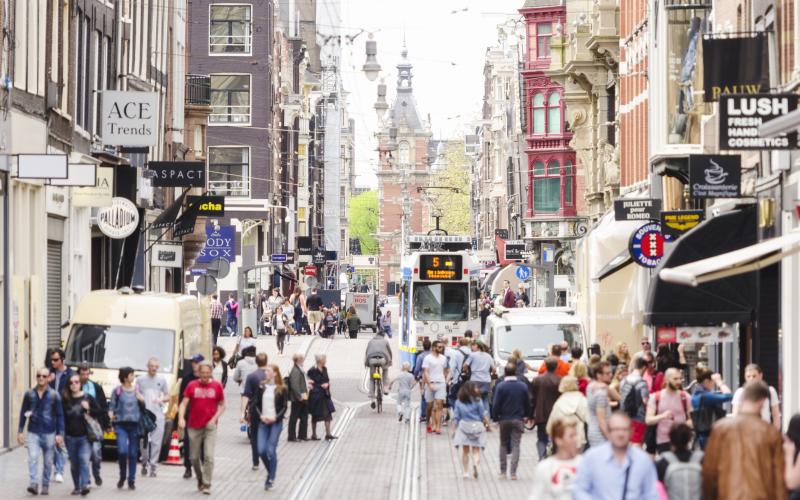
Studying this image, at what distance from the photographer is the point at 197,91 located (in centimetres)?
5800

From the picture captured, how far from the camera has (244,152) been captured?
84.2 m

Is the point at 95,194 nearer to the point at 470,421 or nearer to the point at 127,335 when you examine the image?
the point at 127,335

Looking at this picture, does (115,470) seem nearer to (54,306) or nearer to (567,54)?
(54,306)

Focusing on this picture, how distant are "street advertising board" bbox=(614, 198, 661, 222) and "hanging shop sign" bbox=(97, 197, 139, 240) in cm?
891

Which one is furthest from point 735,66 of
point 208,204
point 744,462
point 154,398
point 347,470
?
point 208,204

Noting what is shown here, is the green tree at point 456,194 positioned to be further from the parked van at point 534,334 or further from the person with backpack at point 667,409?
the person with backpack at point 667,409

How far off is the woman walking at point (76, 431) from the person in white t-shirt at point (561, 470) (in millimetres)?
9496

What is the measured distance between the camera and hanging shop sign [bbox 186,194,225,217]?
146ft

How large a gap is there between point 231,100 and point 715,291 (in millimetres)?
59172

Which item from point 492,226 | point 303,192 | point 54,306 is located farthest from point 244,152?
point 54,306

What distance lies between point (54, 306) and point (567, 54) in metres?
33.2

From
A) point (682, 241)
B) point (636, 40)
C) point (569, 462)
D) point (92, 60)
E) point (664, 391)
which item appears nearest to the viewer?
point (569, 462)

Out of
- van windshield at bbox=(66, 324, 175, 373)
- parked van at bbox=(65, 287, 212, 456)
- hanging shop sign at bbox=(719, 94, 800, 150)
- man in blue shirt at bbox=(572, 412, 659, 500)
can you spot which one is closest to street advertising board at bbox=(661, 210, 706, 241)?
hanging shop sign at bbox=(719, 94, 800, 150)

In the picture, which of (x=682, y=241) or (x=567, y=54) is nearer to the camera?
(x=682, y=241)
